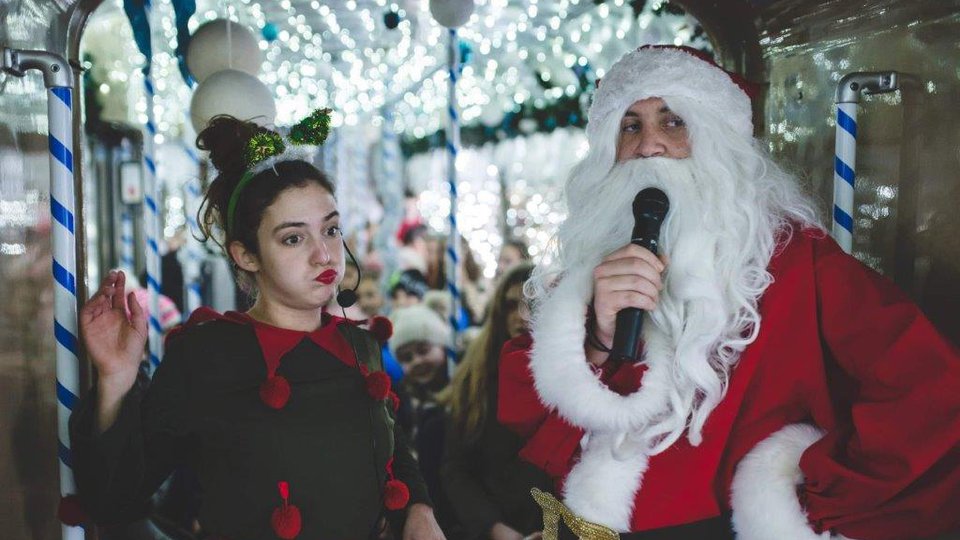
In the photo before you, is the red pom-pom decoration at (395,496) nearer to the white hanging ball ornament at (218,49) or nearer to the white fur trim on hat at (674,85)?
the white fur trim on hat at (674,85)

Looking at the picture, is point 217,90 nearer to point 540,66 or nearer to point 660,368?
point 660,368

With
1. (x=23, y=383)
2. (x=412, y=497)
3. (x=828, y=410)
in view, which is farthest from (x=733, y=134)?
(x=23, y=383)

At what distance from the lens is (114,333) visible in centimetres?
173

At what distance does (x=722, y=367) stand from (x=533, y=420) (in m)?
0.45

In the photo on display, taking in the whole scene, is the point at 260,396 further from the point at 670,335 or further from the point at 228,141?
the point at 670,335

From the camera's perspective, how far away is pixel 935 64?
1.81 metres

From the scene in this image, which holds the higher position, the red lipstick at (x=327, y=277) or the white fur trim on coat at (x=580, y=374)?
the red lipstick at (x=327, y=277)

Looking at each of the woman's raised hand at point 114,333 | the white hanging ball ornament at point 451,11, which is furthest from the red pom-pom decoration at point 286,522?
the white hanging ball ornament at point 451,11

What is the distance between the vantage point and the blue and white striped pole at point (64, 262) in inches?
74.4

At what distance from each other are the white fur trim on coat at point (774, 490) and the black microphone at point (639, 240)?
328mm

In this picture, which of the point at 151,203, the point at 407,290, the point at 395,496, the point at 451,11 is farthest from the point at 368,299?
the point at 395,496

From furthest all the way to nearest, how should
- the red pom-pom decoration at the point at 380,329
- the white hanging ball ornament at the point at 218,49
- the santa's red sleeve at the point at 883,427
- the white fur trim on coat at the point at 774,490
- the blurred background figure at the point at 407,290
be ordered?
the blurred background figure at the point at 407,290, the white hanging ball ornament at the point at 218,49, the red pom-pom decoration at the point at 380,329, the white fur trim on coat at the point at 774,490, the santa's red sleeve at the point at 883,427

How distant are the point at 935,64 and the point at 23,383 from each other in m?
2.26

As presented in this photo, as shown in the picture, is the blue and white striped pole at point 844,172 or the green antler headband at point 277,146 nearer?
the green antler headband at point 277,146
